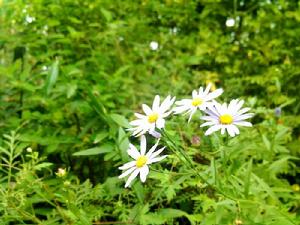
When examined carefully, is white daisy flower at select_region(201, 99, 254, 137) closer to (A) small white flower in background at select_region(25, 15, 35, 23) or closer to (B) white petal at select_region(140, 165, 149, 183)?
(B) white petal at select_region(140, 165, 149, 183)

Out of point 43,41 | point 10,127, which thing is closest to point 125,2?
point 43,41

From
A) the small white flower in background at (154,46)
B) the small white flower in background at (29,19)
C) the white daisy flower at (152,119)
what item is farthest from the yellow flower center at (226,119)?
the small white flower in background at (154,46)

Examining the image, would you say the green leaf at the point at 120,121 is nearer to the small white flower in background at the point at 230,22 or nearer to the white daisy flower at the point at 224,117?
the white daisy flower at the point at 224,117

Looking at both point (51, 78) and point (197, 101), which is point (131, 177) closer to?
point (197, 101)

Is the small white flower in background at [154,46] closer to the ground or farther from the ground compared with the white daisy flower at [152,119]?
closer to the ground

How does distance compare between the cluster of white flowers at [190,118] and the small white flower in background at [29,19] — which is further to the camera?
the small white flower in background at [29,19]

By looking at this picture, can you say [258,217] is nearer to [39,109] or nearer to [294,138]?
[39,109]
